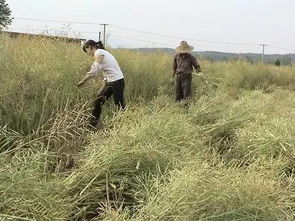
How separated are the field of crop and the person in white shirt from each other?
16 centimetres

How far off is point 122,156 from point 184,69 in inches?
228

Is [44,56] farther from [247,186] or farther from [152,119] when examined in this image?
[247,186]

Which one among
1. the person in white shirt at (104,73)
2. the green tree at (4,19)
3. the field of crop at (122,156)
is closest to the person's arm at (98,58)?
the person in white shirt at (104,73)

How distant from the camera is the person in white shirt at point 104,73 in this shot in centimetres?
749

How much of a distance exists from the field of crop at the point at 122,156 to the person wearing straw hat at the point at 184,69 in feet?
4.54

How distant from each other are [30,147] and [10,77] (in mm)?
1908

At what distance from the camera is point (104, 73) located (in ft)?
25.5

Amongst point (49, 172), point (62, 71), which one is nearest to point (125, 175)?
point (49, 172)

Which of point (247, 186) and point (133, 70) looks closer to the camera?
point (247, 186)

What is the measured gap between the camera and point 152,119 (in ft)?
18.4

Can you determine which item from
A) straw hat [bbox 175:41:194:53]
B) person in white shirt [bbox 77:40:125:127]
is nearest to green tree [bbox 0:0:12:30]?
person in white shirt [bbox 77:40:125:127]

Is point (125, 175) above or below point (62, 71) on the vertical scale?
below

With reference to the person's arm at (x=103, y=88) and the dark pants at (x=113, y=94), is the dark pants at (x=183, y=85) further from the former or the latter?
the person's arm at (x=103, y=88)

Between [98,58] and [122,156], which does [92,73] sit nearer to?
[98,58]
